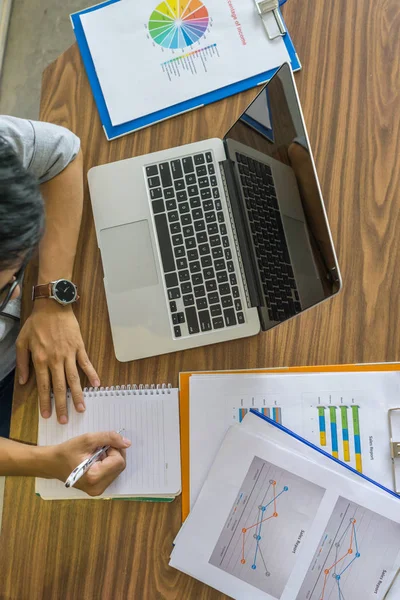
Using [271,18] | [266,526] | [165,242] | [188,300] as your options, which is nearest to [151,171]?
[165,242]

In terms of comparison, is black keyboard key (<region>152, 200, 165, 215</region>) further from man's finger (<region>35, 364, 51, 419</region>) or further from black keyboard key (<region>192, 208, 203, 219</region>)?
man's finger (<region>35, 364, 51, 419</region>)

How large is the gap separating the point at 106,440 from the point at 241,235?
1.29 feet

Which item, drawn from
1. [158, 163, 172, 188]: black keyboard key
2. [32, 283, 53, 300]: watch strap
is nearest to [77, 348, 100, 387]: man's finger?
[32, 283, 53, 300]: watch strap

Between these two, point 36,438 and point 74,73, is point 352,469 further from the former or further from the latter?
point 74,73

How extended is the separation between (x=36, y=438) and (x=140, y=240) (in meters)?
0.37

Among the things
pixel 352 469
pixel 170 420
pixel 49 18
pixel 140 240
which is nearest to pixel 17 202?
pixel 140 240

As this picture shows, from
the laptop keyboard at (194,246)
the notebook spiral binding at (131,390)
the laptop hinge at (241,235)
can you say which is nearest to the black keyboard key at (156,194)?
the laptop keyboard at (194,246)

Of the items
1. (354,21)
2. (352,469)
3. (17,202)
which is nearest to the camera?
(17,202)

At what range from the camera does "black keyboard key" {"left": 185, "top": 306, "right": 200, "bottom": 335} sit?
0.85 meters

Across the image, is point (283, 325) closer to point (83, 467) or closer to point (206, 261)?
point (206, 261)

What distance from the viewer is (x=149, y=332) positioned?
33.9 inches

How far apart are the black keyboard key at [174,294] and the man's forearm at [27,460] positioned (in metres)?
0.30

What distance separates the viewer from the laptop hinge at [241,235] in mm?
849

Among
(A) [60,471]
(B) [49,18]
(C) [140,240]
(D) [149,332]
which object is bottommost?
(A) [60,471]
